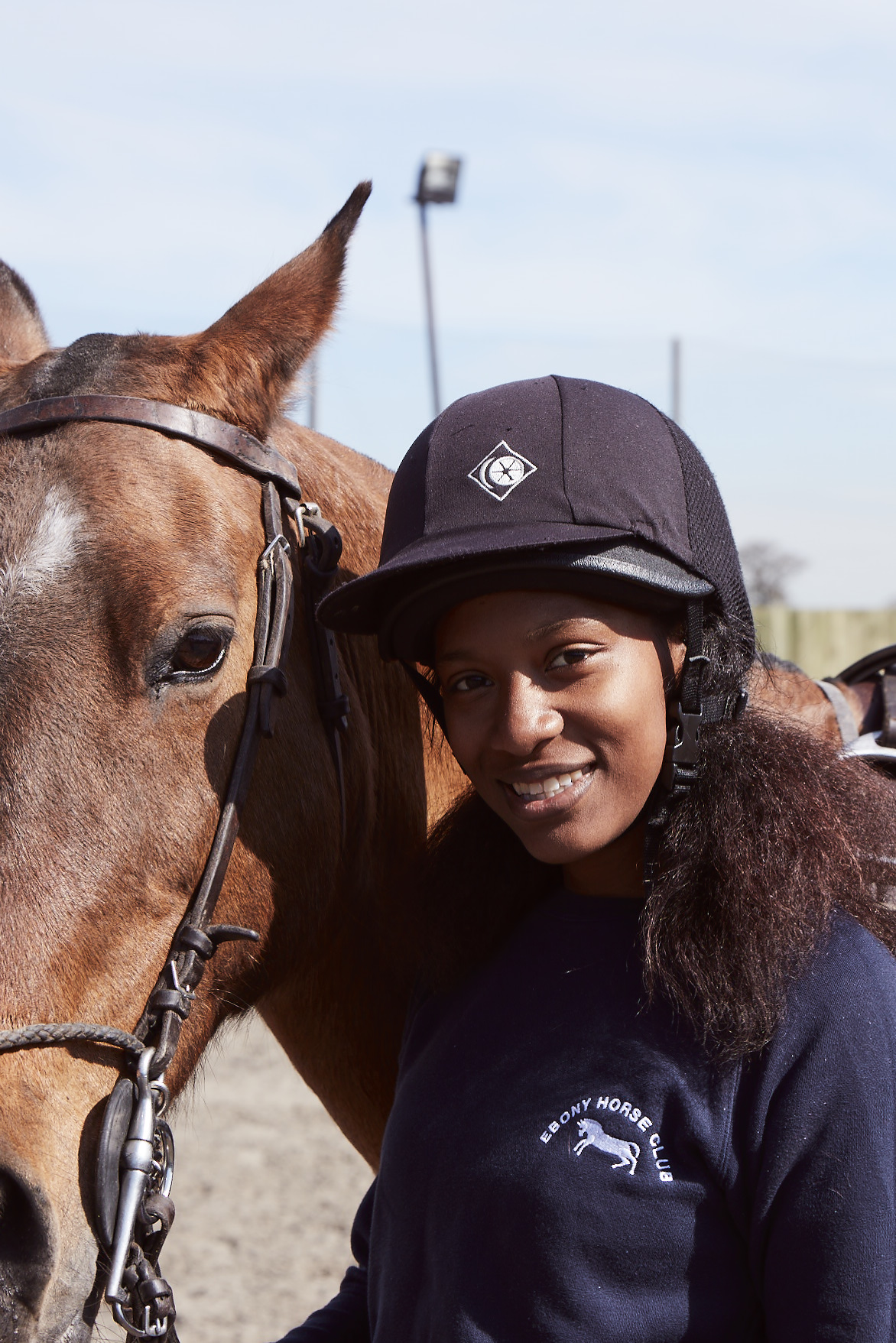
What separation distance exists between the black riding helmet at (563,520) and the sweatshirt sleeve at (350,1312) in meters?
0.86

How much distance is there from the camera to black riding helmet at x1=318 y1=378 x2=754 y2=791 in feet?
5.12

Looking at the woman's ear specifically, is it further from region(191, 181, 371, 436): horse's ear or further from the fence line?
the fence line

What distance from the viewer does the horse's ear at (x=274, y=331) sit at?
2.00 meters

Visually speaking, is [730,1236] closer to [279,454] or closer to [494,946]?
[494,946]

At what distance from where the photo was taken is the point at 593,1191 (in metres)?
1.37

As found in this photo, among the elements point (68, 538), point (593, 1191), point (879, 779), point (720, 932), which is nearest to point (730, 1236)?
point (593, 1191)

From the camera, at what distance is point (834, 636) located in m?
7.95

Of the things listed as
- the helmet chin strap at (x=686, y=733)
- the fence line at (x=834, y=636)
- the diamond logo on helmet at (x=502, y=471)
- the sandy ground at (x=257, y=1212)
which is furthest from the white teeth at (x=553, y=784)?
the fence line at (x=834, y=636)

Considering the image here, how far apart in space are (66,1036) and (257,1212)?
13.7ft

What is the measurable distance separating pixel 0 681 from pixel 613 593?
2.71 ft

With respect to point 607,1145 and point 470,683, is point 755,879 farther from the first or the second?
point 470,683

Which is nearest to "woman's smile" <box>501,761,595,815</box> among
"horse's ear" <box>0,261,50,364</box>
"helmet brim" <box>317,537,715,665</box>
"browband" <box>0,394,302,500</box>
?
"helmet brim" <box>317,537,715,665</box>

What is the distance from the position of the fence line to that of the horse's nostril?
22.5 ft

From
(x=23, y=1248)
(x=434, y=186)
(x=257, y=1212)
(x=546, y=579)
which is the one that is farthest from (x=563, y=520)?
(x=434, y=186)
